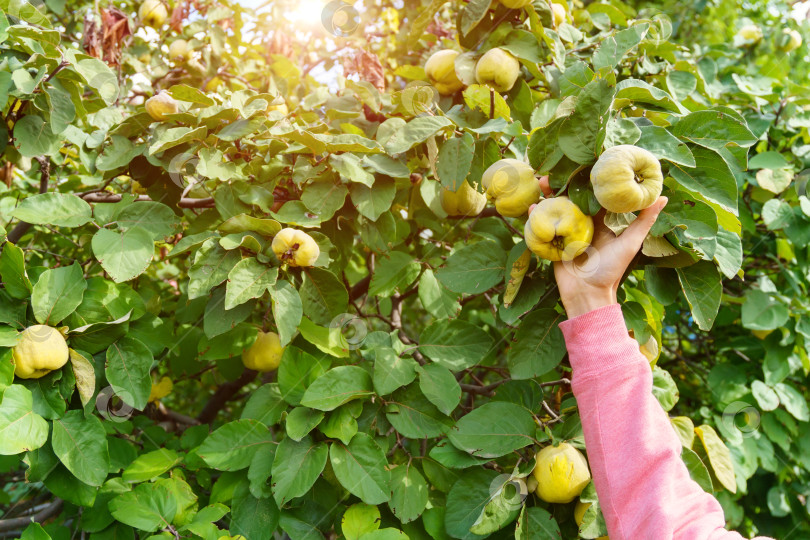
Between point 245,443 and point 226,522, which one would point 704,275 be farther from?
point 226,522

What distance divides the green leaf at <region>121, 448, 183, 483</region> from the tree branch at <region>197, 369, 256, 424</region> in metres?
0.66

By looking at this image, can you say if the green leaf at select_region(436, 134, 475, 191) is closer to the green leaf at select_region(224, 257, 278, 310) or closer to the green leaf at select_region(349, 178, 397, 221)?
the green leaf at select_region(349, 178, 397, 221)

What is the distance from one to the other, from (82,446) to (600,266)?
3.79 feet

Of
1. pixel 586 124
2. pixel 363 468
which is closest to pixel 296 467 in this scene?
pixel 363 468

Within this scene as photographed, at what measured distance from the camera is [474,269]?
139 cm

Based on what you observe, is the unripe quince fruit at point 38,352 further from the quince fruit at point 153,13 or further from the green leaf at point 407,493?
the quince fruit at point 153,13

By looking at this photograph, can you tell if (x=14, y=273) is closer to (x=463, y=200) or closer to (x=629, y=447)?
(x=463, y=200)

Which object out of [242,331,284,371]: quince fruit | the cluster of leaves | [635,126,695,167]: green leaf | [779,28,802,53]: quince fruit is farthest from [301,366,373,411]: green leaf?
[779,28,802,53]: quince fruit

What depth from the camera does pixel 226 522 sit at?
5.07 ft

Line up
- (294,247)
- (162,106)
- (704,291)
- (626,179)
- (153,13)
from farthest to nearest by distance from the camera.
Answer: (153,13) < (162,106) < (294,247) < (704,291) < (626,179)

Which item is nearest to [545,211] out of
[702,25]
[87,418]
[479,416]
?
[479,416]

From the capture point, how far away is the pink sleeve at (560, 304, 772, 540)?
1.04 m

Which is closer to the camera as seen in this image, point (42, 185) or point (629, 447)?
point (629, 447)

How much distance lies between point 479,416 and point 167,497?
2.29 feet
